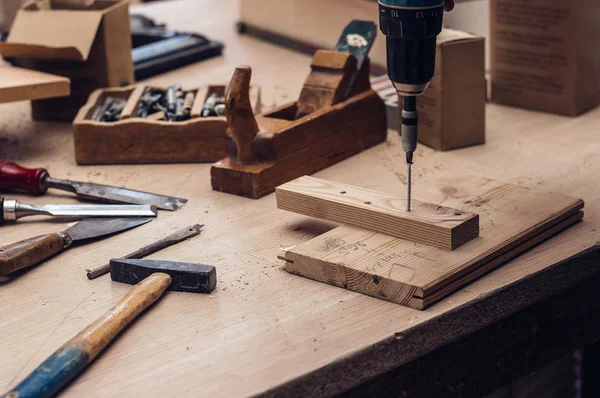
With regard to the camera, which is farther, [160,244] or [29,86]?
[29,86]

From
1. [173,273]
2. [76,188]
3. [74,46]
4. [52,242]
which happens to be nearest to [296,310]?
[173,273]

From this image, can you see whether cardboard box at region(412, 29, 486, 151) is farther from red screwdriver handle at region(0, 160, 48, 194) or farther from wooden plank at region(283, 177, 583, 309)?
red screwdriver handle at region(0, 160, 48, 194)

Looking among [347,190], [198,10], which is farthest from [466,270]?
[198,10]

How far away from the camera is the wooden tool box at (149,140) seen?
1.65 meters

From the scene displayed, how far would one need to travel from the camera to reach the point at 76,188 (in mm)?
1519

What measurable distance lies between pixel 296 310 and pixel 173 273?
19 centimetres

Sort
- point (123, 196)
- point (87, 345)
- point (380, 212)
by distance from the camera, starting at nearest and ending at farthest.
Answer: point (87, 345) < point (380, 212) < point (123, 196)

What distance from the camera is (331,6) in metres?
2.20

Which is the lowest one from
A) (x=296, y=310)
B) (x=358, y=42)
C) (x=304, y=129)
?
(x=296, y=310)

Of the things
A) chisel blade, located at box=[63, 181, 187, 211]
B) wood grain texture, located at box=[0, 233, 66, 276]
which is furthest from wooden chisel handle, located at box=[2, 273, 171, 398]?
chisel blade, located at box=[63, 181, 187, 211]

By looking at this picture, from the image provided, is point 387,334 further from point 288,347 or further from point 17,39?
point 17,39

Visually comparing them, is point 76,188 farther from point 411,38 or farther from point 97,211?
point 411,38

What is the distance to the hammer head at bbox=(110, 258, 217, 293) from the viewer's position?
46.2 inches

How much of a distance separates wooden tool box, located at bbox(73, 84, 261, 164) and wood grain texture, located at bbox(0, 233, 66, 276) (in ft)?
1.29
